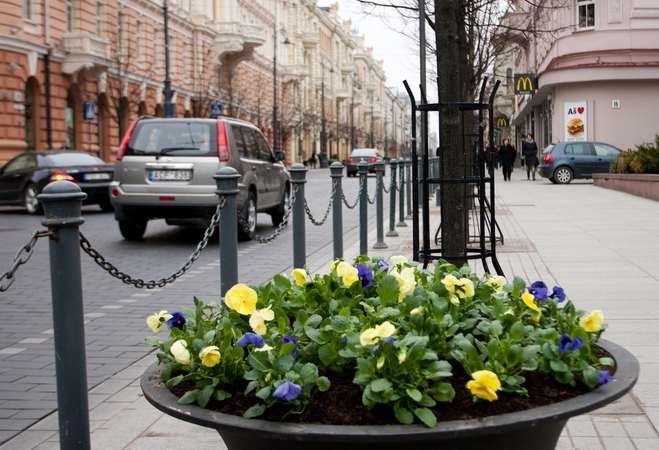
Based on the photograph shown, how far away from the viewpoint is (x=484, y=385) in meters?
2.47

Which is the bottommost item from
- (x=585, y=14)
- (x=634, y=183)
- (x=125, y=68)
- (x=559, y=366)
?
(x=559, y=366)

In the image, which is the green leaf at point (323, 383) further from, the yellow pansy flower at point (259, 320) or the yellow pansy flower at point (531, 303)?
the yellow pansy flower at point (531, 303)

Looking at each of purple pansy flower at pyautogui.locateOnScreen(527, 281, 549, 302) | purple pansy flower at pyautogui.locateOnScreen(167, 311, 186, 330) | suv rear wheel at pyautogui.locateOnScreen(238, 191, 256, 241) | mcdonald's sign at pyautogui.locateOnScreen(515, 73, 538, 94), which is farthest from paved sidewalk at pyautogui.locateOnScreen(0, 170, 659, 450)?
mcdonald's sign at pyautogui.locateOnScreen(515, 73, 538, 94)

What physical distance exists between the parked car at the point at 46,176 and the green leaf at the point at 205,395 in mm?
17383

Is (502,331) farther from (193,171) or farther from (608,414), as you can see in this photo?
(193,171)

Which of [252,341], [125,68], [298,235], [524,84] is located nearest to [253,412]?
[252,341]

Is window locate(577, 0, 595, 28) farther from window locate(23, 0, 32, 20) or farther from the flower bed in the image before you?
the flower bed

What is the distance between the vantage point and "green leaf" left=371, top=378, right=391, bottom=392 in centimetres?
240

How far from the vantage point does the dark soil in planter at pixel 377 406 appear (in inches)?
97.7

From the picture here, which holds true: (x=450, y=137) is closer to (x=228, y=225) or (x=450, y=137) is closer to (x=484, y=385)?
(x=228, y=225)

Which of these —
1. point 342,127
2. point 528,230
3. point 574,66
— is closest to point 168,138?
point 528,230

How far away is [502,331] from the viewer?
293 centimetres

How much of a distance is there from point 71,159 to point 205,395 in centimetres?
1876

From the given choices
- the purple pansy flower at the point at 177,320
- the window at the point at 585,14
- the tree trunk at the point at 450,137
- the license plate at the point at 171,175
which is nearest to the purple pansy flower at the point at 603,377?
the purple pansy flower at the point at 177,320
